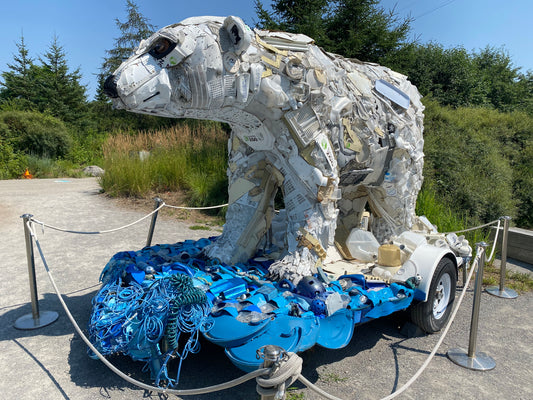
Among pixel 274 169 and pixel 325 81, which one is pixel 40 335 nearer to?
pixel 274 169

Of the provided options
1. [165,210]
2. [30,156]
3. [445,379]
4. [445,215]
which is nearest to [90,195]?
[165,210]

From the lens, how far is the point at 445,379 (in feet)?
8.38

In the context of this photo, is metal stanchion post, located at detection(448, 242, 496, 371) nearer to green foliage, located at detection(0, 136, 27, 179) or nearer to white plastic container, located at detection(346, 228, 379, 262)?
white plastic container, located at detection(346, 228, 379, 262)

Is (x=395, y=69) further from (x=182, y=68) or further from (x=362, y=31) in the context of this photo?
(x=182, y=68)

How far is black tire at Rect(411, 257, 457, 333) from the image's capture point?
2951mm

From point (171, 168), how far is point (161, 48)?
626 cm

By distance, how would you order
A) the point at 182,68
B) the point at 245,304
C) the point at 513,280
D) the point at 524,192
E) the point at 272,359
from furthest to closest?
the point at 524,192 < the point at 513,280 < the point at 245,304 < the point at 182,68 < the point at 272,359

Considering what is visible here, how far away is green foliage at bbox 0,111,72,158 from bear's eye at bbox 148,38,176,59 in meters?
13.6

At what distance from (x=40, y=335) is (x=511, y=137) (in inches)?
363

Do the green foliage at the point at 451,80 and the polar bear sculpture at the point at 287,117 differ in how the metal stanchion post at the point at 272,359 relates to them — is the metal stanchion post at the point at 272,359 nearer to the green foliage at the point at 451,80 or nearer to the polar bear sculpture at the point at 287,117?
the polar bear sculpture at the point at 287,117

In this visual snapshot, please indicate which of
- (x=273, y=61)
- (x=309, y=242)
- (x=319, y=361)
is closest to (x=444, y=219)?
(x=309, y=242)

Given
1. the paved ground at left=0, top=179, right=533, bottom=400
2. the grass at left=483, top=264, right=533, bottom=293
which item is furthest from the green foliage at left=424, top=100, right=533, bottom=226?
the paved ground at left=0, top=179, right=533, bottom=400

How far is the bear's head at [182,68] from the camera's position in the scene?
7.05 ft

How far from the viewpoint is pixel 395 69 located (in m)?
8.66
